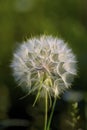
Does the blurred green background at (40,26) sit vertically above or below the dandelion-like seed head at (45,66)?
above

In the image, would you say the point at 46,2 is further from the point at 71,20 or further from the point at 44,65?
the point at 44,65

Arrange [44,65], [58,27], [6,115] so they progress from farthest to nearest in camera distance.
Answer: [58,27] → [6,115] → [44,65]

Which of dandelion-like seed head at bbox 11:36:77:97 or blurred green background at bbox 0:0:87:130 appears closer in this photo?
dandelion-like seed head at bbox 11:36:77:97

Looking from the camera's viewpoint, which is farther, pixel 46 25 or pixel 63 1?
pixel 63 1

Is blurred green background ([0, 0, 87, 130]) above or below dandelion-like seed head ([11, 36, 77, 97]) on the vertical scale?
above

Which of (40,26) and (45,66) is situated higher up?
(40,26)

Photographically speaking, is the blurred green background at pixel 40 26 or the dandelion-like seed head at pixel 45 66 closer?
the dandelion-like seed head at pixel 45 66

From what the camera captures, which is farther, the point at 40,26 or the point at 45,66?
the point at 40,26

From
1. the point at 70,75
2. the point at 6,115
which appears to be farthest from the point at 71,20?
the point at 70,75
